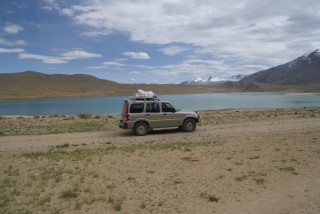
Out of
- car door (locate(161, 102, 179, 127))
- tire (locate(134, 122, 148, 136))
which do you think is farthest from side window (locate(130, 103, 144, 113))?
car door (locate(161, 102, 179, 127))

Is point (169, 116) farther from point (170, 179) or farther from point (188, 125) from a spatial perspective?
point (170, 179)

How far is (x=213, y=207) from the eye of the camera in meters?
5.22

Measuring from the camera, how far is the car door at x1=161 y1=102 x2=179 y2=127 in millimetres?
14852

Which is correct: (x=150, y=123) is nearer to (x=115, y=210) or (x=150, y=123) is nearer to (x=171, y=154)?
(x=171, y=154)

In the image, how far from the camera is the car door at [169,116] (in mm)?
14852

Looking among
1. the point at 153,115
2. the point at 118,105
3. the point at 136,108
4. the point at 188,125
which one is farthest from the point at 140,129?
the point at 118,105

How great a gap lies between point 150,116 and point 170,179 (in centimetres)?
797

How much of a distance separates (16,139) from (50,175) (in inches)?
316

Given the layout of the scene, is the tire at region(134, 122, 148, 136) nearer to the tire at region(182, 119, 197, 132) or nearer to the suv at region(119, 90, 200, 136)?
the suv at region(119, 90, 200, 136)

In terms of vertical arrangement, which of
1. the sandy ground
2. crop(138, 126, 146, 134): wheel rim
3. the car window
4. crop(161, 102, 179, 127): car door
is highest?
the car window

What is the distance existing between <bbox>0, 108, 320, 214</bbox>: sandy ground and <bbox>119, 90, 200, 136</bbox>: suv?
12.6 ft

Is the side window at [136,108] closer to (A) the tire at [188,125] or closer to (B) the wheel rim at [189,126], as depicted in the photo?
(A) the tire at [188,125]

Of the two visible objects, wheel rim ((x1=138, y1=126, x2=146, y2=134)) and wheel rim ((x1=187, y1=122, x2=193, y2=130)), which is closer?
wheel rim ((x1=138, y1=126, x2=146, y2=134))

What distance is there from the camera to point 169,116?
1492cm
